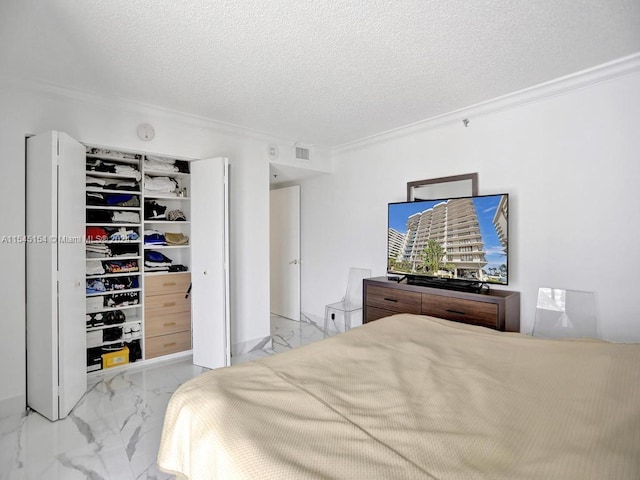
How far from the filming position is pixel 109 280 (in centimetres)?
329

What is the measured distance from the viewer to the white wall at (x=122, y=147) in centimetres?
248

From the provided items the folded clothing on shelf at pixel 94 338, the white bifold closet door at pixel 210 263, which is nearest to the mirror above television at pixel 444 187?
the white bifold closet door at pixel 210 263

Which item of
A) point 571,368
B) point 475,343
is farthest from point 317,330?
point 571,368

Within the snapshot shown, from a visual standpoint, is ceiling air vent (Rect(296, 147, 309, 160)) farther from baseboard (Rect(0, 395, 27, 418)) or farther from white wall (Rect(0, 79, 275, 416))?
baseboard (Rect(0, 395, 27, 418))

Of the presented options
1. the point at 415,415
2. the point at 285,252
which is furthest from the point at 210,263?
the point at 415,415

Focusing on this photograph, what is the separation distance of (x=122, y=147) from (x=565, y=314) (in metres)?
4.02

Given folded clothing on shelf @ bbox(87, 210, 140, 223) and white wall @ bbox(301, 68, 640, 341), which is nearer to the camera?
white wall @ bbox(301, 68, 640, 341)

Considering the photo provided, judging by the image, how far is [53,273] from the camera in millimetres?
2361

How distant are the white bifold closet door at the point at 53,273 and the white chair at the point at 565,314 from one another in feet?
11.9

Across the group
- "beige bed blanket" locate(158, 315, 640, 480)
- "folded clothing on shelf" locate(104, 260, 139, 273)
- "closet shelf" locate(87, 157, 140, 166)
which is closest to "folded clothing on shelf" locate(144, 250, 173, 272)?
"folded clothing on shelf" locate(104, 260, 139, 273)

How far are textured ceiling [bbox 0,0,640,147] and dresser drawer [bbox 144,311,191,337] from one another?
7.14 ft

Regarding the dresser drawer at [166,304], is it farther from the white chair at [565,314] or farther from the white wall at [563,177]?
the white chair at [565,314]

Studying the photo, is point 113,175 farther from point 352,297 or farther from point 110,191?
point 352,297

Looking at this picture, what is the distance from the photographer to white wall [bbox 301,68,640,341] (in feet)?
7.66
